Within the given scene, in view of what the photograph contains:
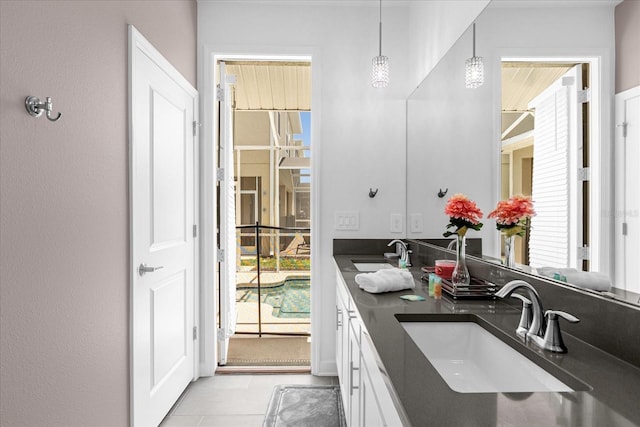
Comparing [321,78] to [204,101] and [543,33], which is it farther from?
[543,33]

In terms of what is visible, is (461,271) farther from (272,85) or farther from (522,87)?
(272,85)

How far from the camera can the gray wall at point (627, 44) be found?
0.85 metres

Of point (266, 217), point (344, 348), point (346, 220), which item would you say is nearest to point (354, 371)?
point (344, 348)

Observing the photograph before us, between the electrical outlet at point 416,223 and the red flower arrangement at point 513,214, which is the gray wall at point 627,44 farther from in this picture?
the electrical outlet at point 416,223

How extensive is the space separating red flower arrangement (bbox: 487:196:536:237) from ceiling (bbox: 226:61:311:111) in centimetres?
213

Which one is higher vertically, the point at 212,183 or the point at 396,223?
the point at 212,183

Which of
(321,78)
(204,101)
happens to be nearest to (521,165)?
(321,78)

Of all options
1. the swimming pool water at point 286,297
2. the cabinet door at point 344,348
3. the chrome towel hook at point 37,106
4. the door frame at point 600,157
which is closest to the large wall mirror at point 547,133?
the door frame at point 600,157

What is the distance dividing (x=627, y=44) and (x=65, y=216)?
1.66 metres

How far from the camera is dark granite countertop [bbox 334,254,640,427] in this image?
2.09 feet

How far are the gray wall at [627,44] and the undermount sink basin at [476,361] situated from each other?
691mm

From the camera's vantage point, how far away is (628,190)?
875 mm

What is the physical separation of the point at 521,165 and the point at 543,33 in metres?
0.41

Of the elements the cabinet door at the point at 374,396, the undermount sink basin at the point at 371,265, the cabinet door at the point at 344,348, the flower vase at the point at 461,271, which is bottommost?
the cabinet door at the point at 344,348
